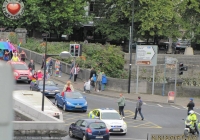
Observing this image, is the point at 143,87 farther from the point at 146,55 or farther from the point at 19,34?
the point at 19,34

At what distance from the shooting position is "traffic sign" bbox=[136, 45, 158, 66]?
138ft

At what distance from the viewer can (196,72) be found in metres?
51.3

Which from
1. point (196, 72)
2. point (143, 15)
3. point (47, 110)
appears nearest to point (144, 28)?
point (143, 15)

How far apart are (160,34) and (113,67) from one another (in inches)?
702

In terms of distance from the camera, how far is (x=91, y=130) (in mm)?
24125

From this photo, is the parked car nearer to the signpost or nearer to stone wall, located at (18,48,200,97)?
stone wall, located at (18,48,200,97)

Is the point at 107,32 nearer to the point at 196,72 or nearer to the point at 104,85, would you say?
the point at 196,72

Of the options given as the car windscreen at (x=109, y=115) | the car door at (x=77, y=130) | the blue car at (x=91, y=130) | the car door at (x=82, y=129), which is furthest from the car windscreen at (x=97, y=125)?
the car windscreen at (x=109, y=115)

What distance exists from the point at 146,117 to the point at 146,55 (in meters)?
10.5

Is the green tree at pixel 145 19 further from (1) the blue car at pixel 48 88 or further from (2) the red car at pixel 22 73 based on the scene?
(1) the blue car at pixel 48 88

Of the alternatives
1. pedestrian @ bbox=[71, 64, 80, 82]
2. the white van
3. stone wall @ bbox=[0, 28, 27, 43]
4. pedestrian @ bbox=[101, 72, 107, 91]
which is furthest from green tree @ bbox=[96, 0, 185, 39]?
the white van

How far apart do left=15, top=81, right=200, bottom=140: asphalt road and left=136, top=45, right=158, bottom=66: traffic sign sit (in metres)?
4.95

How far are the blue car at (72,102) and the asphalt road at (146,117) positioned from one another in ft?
1.21

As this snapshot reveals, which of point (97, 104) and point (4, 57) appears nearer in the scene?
point (97, 104)
